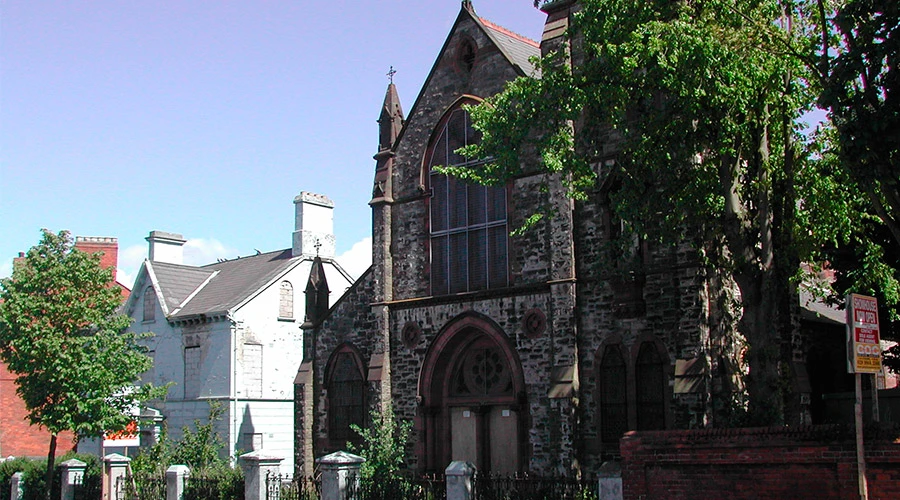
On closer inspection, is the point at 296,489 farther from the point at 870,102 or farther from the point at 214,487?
the point at 870,102

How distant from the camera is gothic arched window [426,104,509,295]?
2614 centimetres

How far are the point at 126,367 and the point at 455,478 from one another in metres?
14.3

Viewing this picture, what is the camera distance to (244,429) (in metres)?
34.7

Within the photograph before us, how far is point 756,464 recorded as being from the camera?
14.4 m

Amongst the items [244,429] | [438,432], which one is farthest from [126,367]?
[438,432]

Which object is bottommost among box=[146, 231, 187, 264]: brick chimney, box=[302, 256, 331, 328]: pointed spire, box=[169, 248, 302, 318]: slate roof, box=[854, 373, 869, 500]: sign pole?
box=[854, 373, 869, 500]: sign pole

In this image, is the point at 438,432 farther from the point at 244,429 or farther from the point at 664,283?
the point at 244,429

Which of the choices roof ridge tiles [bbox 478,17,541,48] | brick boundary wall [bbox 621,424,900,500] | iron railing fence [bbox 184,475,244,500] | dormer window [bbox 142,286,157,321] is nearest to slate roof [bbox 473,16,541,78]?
roof ridge tiles [bbox 478,17,541,48]

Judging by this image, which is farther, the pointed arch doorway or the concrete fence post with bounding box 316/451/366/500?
the pointed arch doorway

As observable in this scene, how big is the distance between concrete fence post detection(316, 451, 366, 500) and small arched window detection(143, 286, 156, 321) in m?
18.4

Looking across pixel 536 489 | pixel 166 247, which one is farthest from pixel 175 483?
pixel 166 247

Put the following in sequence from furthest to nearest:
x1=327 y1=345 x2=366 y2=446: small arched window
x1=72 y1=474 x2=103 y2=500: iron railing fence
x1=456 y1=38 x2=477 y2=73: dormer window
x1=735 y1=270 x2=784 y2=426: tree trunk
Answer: x1=327 y1=345 x2=366 y2=446: small arched window < x1=72 y1=474 x2=103 y2=500: iron railing fence < x1=456 y1=38 x2=477 y2=73: dormer window < x1=735 y1=270 x2=784 y2=426: tree trunk

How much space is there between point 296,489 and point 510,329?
6.37 m

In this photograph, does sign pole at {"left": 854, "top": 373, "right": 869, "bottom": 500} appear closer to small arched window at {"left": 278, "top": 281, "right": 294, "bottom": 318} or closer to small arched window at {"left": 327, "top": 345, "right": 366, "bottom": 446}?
small arched window at {"left": 327, "top": 345, "right": 366, "bottom": 446}
